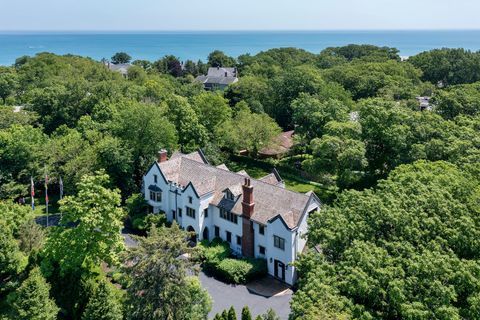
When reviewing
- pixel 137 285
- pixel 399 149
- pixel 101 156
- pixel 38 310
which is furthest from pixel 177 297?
pixel 399 149

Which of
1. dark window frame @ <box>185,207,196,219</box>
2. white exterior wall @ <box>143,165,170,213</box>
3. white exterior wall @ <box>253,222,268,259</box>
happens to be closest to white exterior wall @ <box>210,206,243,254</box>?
white exterior wall @ <box>253,222,268,259</box>

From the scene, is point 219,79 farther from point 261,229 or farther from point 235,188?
point 261,229

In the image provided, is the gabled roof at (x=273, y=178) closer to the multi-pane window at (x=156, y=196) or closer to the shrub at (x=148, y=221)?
the multi-pane window at (x=156, y=196)

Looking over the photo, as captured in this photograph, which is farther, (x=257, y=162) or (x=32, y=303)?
(x=257, y=162)

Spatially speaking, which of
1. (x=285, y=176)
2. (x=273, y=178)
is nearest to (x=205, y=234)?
(x=273, y=178)

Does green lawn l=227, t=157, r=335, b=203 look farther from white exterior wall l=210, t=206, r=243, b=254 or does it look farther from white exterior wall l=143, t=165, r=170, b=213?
white exterior wall l=143, t=165, r=170, b=213

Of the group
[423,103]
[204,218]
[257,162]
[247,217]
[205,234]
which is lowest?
[205,234]

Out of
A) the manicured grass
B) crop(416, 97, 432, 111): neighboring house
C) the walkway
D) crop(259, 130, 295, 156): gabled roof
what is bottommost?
the walkway
